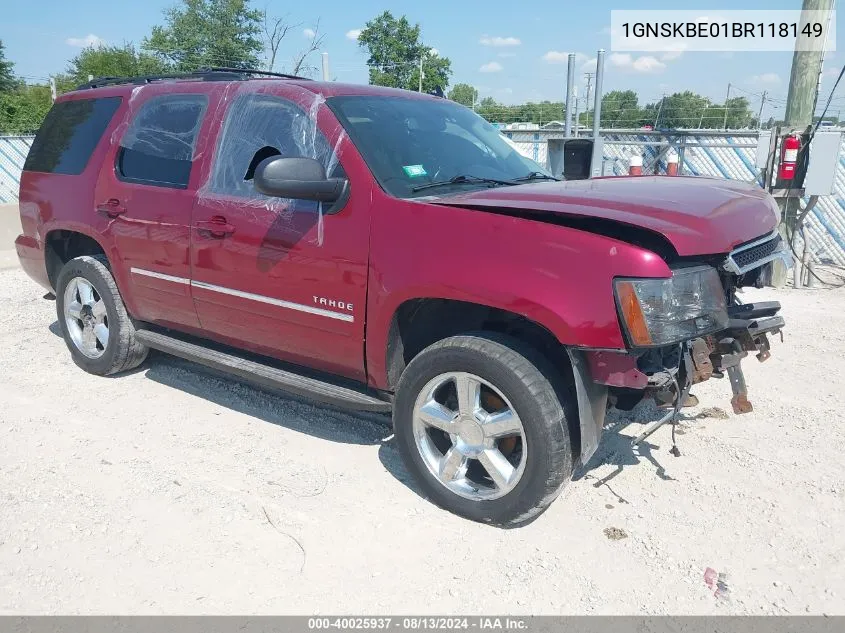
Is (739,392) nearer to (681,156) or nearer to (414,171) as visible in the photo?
(414,171)

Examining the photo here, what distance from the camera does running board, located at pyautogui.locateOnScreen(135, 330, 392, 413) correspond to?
3.47 m

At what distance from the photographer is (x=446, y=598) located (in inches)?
106

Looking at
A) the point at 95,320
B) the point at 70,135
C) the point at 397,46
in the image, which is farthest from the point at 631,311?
the point at 397,46

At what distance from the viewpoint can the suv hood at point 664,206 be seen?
2.73m

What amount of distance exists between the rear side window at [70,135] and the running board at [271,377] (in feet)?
4.55

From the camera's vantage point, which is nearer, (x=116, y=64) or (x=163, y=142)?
(x=163, y=142)

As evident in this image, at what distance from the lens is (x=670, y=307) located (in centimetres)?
270

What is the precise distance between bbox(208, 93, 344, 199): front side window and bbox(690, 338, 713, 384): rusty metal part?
2022mm

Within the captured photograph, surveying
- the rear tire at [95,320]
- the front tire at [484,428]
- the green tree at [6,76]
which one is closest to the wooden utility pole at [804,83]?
the front tire at [484,428]

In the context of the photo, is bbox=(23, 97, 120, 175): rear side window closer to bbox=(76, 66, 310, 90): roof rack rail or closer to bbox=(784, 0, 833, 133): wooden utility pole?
bbox=(76, 66, 310, 90): roof rack rail

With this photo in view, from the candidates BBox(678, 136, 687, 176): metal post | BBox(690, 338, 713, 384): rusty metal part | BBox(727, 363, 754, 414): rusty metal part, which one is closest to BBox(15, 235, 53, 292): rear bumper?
BBox(690, 338, 713, 384): rusty metal part

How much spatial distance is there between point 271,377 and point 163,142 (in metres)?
1.73

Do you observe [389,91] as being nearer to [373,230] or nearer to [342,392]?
[373,230]

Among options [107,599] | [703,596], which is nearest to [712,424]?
[703,596]
